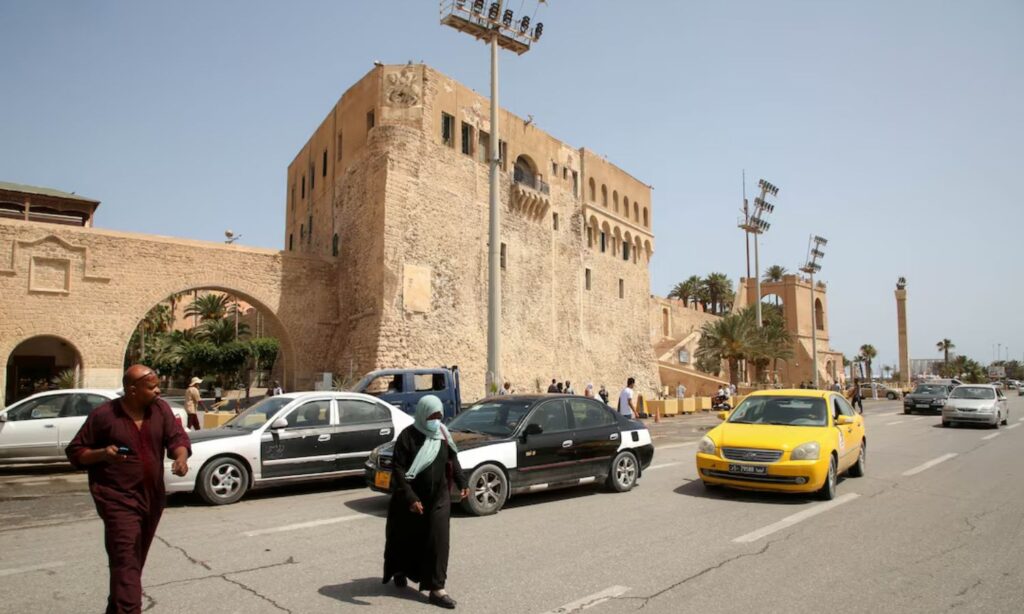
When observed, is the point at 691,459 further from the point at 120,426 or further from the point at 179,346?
the point at 179,346

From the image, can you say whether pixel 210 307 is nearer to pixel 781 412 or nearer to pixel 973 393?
pixel 973 393

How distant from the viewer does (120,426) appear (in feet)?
13.7

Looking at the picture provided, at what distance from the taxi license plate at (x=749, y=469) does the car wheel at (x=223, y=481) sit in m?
6.71

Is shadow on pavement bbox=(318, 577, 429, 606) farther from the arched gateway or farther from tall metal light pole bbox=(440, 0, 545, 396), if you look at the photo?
the arched gateway

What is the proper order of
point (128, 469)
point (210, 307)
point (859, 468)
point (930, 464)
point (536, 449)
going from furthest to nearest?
1. point (210, 307)
2. point (930, 464)
3. point (859, 468)
4. point (536, 449)
5. point (128, 469)

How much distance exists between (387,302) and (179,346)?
2587 centimetres

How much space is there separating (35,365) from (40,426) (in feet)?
72.8

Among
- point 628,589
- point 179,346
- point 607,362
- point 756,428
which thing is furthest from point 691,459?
point 179,346

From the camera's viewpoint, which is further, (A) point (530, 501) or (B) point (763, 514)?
(A) point (530, 501)

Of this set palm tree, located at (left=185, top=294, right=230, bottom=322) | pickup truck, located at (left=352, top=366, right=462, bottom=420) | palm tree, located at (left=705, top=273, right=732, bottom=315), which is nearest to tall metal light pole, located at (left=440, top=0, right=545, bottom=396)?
pickup truck, located at (left=352, top=366, right=462, bottom=420)

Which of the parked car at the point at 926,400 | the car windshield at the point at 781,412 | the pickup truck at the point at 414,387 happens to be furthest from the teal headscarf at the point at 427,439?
the parked car at the point at 926,400

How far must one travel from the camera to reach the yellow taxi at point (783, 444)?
28.6 feet

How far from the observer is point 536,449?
28.6ft

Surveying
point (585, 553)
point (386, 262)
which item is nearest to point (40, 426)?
point (585, 553)
